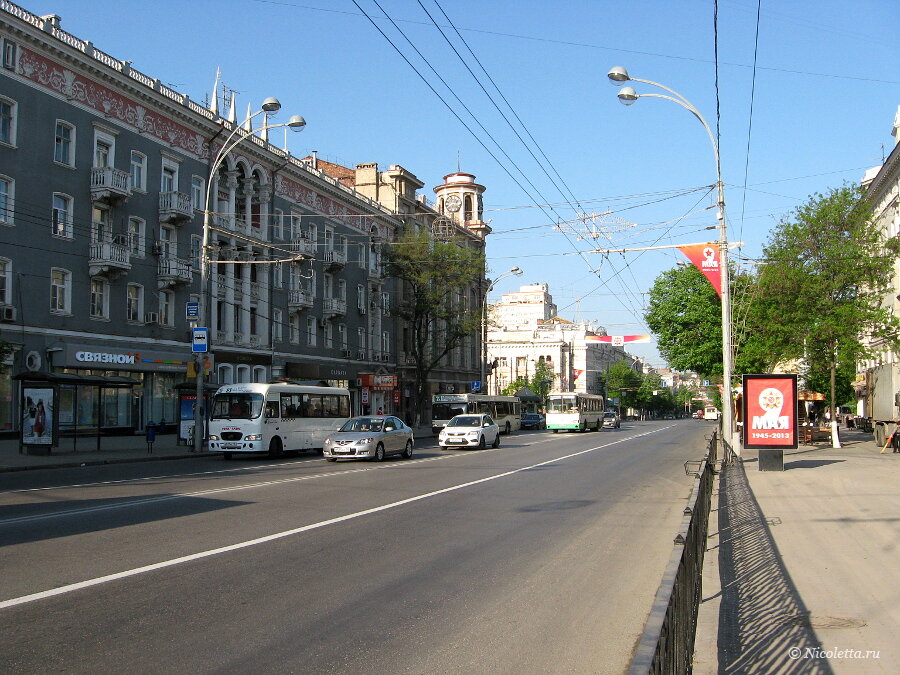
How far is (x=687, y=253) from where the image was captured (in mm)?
Result: 24000

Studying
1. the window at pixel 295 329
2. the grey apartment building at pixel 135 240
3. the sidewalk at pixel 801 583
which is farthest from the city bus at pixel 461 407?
the sidewalk at pixel 801 583

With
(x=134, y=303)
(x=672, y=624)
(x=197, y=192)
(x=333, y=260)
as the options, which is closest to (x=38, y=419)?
(x=134, y=303)

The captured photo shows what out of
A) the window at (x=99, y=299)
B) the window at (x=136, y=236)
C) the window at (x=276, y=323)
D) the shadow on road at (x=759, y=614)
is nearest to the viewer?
the shadow on road at (x=759, y=614)

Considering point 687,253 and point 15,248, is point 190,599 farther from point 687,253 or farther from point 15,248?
point 15,248

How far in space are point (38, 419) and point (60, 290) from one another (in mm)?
7729

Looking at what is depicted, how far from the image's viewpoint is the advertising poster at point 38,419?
2544 cm

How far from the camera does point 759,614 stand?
23.5 ft

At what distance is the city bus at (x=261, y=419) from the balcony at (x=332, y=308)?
20.8 meters

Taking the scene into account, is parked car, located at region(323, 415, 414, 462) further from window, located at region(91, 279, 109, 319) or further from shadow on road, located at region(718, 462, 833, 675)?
shadow on road, located at region(718, 462, 833, 675)

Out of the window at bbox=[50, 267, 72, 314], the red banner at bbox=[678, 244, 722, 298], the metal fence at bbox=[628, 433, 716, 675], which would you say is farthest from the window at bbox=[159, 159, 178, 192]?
the metal fence at bbox=[628, 433, 716, 675]

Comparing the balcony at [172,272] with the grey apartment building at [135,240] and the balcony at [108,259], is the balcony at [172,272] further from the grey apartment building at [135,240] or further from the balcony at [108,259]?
the balcony at [108,259]

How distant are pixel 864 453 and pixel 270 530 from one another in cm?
2446

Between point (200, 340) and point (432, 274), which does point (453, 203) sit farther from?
point (200, 340)

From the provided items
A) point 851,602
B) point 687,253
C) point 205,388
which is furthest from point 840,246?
point 851,602
